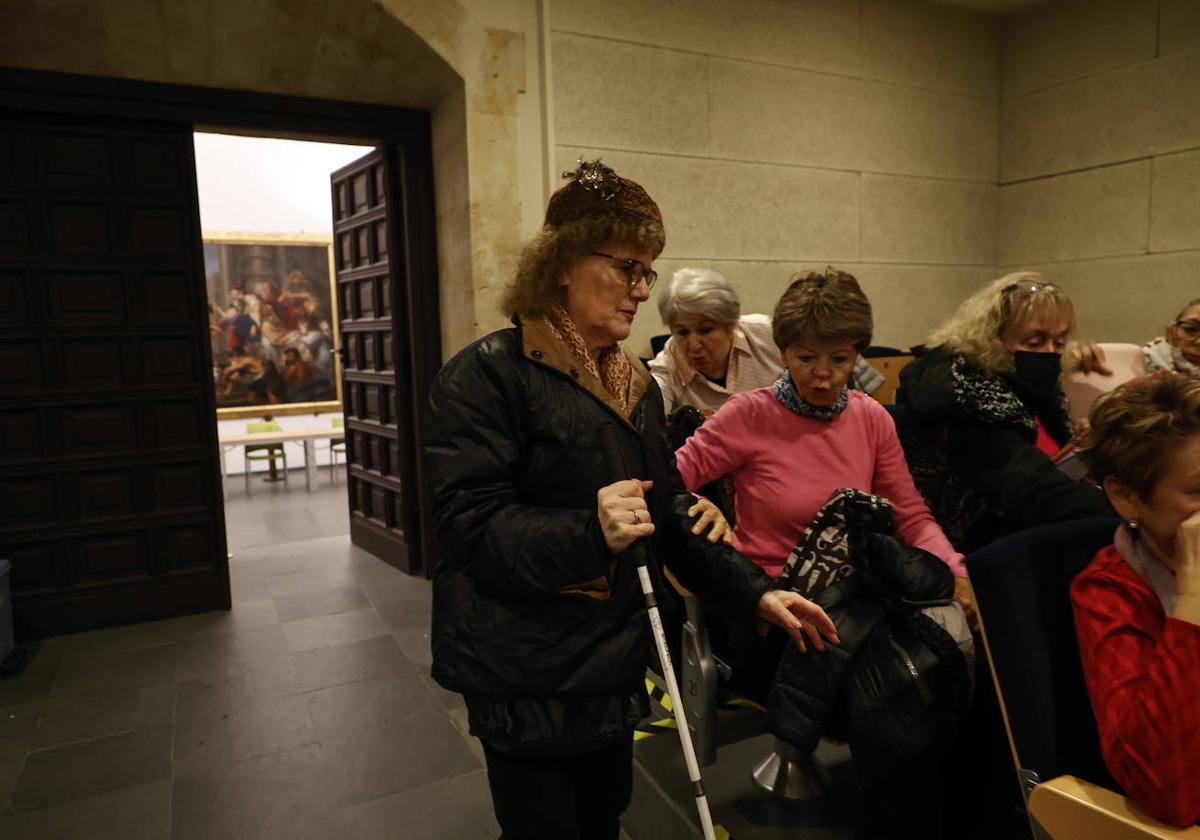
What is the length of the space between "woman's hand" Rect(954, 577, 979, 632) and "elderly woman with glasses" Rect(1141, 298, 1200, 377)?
195 cm

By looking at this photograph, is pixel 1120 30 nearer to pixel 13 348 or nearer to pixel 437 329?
pixel 437 329

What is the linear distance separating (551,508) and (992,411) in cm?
148

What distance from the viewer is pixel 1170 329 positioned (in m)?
3.39

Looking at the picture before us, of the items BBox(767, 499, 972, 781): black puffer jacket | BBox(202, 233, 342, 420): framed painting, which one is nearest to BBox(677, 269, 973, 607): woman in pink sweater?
BBox(767, 499, 972, 781): black puffer jacket

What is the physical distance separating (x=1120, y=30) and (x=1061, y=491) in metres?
4.58

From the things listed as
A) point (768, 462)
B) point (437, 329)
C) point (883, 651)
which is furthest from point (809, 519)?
point (437, 329)

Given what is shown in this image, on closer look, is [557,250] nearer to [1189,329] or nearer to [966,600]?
[966,600]

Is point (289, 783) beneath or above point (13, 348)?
beneath

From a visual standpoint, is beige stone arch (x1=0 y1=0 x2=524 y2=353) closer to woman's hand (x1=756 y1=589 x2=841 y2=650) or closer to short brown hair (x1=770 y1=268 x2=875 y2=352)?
short brown hair (x1=770 y1=268 x2=875 y2=352)

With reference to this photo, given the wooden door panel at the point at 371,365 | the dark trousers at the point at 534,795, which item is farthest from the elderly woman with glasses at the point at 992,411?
the wooden door panel at the point at 371,365

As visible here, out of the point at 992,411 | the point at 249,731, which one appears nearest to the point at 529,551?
the point at 992,411

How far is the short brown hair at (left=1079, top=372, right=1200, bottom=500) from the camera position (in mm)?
1313

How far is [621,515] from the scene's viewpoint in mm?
1211

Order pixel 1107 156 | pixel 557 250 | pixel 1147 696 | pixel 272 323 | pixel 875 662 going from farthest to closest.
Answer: pixel 272 323 → pixel 1107 156 → pixel 875 662 → pixel 557 250 → pixel 1147 696
